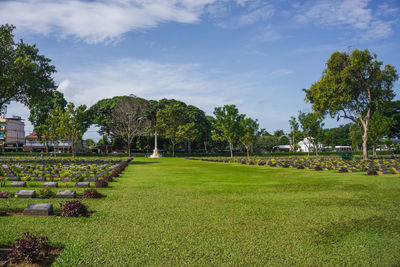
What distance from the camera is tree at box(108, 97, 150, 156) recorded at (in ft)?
171

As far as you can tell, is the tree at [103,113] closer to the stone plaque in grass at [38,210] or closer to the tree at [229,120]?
the tree at [229,120]

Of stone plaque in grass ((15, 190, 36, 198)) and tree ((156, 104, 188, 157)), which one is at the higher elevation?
tree ((156, 104, 188, 157))

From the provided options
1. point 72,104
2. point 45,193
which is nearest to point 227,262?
point 45,193

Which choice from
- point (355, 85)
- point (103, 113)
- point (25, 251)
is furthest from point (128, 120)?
point (25, 251)

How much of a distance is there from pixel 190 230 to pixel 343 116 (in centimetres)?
3218

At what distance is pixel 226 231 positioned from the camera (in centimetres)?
522

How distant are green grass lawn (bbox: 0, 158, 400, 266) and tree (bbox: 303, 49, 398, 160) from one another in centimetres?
2459

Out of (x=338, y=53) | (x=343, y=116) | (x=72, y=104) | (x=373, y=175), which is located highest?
(x=338, y=53)

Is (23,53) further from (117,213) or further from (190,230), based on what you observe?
(190,230)

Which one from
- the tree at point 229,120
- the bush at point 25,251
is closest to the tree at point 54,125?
the tree at point 229,120

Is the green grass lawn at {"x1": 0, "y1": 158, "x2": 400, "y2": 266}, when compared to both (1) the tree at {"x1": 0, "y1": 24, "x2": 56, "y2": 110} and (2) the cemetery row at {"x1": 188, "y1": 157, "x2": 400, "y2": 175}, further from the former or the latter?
(1) the tree at {"x1": 0, "y1": 24, "x2": 56, "y2": 110}

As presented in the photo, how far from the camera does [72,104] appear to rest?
1683 inches

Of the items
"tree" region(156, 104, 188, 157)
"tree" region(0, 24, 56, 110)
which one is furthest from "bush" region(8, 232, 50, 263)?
"tree" region(156, 104, 188, 157)

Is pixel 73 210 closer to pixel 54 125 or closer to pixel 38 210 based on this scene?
pixel 38 210
